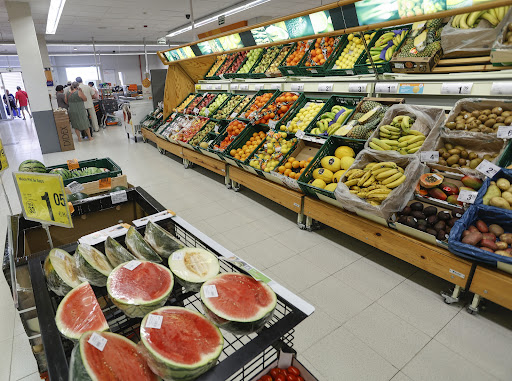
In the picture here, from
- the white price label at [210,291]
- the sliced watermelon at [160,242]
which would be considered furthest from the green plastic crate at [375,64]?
the white price label at [210,291]

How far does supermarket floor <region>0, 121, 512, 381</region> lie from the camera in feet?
6.36

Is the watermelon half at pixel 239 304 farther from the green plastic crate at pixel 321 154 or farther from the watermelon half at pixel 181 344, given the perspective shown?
the green plastic crate at pixel 321 154

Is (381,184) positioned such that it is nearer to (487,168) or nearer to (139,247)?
(487,168)

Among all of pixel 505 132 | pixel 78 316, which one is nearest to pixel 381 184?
pixel 505 132

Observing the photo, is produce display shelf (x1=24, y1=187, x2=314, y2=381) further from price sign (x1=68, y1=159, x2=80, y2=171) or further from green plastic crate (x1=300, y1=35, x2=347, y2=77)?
green plastic crate (x1=300, y1=35, x2=347, y2=77)

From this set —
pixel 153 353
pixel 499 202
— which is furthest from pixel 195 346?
pixel 499 202

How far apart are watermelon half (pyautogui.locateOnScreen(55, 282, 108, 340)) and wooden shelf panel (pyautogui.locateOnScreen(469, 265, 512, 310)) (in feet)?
7.88

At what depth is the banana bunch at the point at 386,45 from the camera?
11.5 feet

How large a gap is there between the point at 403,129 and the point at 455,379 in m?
2.20

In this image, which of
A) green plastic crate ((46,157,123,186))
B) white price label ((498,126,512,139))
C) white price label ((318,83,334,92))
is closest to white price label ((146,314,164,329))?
green plastic crate ((46,157,123,186))

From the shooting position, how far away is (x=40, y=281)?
1183 millimetres

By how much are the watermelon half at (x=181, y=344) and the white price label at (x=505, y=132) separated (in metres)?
2.81

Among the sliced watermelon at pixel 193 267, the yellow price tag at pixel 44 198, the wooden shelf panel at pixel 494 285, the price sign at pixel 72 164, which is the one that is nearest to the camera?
the sliced watermelon at pixel 193 267

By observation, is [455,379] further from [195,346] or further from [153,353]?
[153,353]
